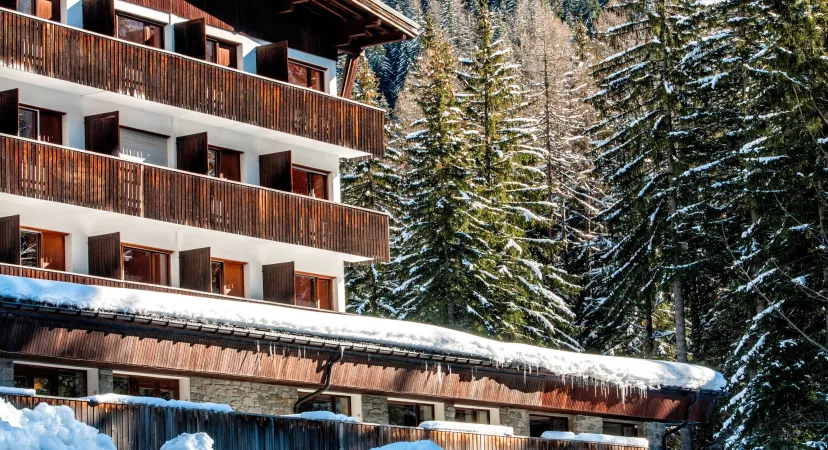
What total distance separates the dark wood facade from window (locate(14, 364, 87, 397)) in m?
0.63

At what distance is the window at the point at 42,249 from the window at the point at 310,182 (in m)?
6.60

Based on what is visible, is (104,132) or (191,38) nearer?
(104,132)

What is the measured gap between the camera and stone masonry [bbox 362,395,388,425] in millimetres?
26141

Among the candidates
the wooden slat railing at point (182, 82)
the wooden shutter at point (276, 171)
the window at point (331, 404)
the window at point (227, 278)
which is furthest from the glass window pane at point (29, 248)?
the wooden shutter at point (276, 171)

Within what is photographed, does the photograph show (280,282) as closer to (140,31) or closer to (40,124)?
(140,31)

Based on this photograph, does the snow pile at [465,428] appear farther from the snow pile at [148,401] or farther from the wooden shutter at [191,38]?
the wooden shutter at [191,38]

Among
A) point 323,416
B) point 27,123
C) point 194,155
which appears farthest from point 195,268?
point 323,416

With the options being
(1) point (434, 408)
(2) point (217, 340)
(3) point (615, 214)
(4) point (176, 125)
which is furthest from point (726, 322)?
(2) point (217, 340)

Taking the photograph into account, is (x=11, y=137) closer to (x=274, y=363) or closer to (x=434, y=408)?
(x=274, y=363)

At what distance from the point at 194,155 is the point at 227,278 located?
8.90ft

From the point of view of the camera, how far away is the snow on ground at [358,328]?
800 inches

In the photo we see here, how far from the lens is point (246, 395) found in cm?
2408

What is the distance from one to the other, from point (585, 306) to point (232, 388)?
85.8 feet

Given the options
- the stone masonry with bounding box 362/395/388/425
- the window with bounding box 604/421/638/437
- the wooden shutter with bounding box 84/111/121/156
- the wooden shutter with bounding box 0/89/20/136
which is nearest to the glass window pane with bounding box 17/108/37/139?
the wooden shutter with bounding box 0/89/20/136
